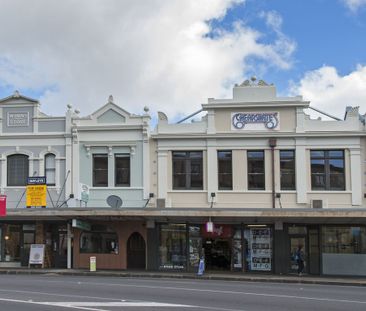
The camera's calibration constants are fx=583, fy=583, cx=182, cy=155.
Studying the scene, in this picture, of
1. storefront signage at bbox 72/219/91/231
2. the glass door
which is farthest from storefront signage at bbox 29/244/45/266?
the glass door

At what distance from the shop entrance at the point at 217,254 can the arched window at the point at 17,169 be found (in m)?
9.96

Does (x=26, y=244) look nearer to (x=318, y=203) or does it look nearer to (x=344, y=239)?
(x=318, y=203)

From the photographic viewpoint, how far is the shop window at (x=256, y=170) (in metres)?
28.2

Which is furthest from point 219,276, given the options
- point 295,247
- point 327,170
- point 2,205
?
point 2,205

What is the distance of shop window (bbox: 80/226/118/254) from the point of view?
94.9ft

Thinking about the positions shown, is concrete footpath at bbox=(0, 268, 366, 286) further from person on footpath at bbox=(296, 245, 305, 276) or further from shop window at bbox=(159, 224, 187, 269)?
shop window at bbox=(159, 224, 187, 269)

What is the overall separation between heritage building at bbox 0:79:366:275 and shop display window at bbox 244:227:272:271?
48 mm

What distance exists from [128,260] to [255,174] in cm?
751

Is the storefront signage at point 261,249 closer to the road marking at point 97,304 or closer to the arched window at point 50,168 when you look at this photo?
the arched window at point 50,168

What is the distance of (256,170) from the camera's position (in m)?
28.3

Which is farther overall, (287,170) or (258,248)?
(287,170)

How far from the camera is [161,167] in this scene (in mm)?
28766

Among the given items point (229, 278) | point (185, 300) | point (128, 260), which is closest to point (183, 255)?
point (128, 260)

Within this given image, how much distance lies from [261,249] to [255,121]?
6.17m
